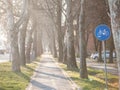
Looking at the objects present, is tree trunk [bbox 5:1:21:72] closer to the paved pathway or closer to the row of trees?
Answer: the row of trees

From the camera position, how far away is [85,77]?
22469mm

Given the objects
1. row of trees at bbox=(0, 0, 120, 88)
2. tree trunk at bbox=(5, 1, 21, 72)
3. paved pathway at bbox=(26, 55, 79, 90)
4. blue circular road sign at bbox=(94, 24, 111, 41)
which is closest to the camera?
blue circular road sign at bbox=(94, 24, 111, 41)

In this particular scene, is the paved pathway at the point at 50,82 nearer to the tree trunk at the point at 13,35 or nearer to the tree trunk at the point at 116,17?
the tree trunk at the point at 13,35

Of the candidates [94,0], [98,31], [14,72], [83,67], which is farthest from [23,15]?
[94,0]

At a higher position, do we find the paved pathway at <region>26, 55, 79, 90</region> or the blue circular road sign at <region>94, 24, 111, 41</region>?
the blue circular road sign at <region>94, 24, 111, 41</region>

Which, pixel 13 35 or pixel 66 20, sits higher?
pixel 66 20

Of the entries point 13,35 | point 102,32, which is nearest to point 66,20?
point 13,35

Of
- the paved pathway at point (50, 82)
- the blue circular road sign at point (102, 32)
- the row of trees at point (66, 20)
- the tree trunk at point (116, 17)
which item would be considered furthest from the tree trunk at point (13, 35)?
the tree trunk at point (116, 17)

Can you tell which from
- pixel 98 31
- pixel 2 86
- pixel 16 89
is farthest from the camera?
pixel 2 86

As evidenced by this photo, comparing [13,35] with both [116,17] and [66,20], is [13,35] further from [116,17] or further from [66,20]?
[116,17]

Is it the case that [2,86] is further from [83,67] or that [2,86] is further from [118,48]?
[118,48]

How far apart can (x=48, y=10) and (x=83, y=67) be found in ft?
81.6

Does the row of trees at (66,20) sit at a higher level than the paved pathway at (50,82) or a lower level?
higher

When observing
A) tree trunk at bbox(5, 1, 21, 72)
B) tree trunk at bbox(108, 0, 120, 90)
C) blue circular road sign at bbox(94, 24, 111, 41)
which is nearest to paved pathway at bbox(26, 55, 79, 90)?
tree trunk at bbox(5, 1, 21, 72)
